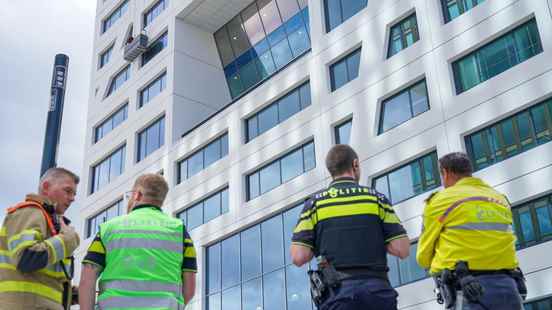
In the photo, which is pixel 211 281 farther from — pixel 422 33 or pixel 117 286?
pixel 117 286

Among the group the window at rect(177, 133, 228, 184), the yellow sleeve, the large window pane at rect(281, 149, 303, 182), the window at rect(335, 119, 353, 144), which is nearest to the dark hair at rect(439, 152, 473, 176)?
the yellow sleeve

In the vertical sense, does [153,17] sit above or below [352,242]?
above

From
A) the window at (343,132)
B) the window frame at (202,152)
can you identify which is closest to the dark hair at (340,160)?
the window at (343,132)

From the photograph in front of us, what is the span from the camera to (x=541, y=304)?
20156 millimetres

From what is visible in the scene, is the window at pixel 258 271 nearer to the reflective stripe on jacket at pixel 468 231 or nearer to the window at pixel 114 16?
the reflective stripe on jacket at pixel 468 231

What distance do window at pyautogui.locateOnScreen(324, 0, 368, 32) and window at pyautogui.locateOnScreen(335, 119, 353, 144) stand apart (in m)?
5.07

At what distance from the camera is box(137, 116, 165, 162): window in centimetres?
3877

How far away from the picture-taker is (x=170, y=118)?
3769 cm

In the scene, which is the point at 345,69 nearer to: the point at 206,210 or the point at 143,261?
the point at 206,210

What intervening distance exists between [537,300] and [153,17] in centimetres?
3225

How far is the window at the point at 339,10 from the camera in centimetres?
2919

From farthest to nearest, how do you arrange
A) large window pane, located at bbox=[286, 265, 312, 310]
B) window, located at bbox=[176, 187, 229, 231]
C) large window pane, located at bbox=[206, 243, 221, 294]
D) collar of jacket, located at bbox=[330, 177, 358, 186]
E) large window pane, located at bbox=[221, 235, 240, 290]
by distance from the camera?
window, located at bbox=[176, 187, 229, 231] < large window pane, located at bbox=[206, 243, 221, 294] < large window pane, located at bbox=[221, 235, 240, 290] < large window pane, located at bbox=[286, 265, 312, 310] < collar of jacket, located at bbox=[330, 177, 358, 186]

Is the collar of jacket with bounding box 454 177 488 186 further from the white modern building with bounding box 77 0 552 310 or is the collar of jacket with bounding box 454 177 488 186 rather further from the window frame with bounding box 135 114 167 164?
the window frame with bounding box 135 114 167 164

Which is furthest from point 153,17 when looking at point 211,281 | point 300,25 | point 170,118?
point 211,281
